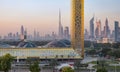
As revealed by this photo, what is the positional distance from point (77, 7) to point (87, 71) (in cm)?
1576

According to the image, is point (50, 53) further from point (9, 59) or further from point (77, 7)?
point (9, 59)

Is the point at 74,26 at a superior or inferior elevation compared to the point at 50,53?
superior

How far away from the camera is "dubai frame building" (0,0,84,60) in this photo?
142ft

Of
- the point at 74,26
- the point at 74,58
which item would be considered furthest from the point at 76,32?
the point at 74,58

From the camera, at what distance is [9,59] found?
21.6 meters

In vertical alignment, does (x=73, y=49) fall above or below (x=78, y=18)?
below

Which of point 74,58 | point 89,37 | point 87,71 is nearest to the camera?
point 87,71

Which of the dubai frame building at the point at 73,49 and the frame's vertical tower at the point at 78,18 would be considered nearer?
the dubai frame building at the point at 73,49

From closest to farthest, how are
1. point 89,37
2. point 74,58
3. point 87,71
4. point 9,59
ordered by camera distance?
point 9,59, point 87,71, point 74,58, point 89,37

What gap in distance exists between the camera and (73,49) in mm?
45031

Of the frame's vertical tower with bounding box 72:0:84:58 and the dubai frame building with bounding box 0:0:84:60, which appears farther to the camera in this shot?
the frame's vertical tower with bounding box 72:0:84:58

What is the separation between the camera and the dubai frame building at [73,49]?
1705 inches

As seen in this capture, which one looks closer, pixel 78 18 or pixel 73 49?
pixel 78 18

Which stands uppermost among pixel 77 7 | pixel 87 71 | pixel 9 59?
pixel 77 7
